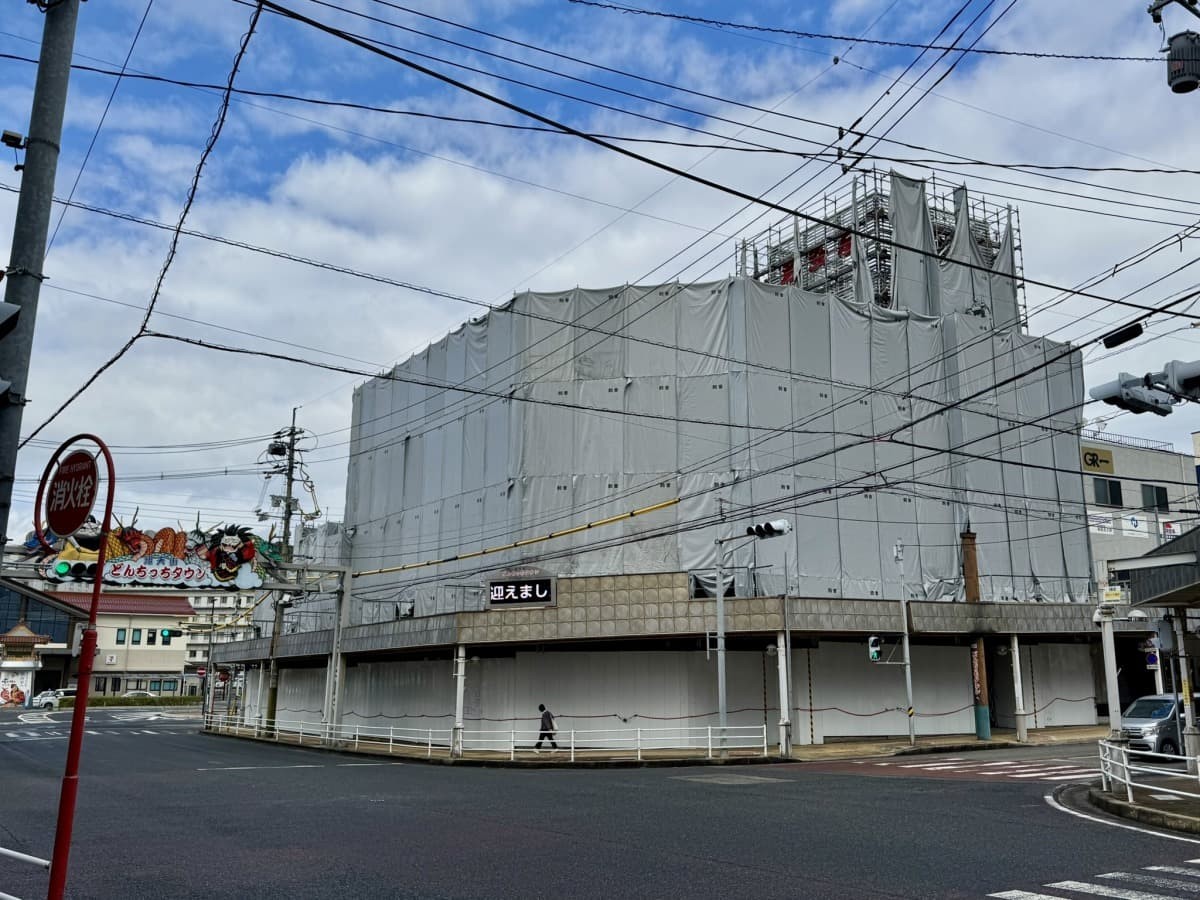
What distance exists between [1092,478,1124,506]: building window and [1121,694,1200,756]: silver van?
22461 mm

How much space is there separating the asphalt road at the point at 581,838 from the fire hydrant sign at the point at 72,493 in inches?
170

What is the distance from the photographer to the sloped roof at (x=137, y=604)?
84.9m

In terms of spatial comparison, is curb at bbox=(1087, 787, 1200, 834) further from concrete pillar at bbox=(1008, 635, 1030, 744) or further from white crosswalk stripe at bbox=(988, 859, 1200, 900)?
concrete pillar at bbox=(1008, 635, 1030, 744)

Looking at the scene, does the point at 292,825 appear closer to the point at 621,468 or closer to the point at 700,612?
the point at 700,612

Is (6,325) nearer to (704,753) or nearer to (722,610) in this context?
(722,610)

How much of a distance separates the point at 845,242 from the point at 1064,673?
19.6 meters

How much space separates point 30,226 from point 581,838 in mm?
8864

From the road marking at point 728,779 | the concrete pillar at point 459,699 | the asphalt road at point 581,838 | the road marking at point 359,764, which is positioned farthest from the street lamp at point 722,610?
the road marking at point 359,764

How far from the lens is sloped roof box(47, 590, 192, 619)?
8488cm

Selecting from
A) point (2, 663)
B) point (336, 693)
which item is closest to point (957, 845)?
point (336, 693)

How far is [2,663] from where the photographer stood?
71.8 meters

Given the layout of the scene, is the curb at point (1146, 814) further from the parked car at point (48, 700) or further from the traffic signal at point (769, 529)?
the parked car at point (48, 700)

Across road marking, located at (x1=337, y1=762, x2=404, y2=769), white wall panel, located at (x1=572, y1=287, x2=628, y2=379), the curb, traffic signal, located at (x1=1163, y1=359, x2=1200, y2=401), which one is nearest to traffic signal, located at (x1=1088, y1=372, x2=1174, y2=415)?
traffic signal, located at (x1=1163, y1=359, x2=1200, y2=401)

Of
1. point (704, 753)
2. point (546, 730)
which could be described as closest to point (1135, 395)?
point (704, 753)
